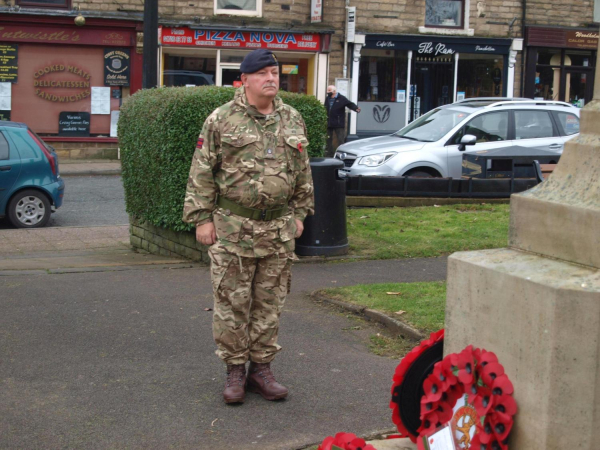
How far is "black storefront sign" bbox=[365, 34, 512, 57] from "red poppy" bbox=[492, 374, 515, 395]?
21.0 m

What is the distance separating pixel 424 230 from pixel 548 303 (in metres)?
7.13

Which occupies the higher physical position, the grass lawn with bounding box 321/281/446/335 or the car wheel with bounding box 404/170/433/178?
the car wheel with bounding box 404/170/433/178

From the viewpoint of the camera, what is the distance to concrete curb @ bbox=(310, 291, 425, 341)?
19.6ft

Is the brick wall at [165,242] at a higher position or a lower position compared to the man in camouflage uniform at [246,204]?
lower

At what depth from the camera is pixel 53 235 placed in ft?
37.2

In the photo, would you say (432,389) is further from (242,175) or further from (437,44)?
(437,44)

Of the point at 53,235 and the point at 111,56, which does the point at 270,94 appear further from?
the point at 111,56

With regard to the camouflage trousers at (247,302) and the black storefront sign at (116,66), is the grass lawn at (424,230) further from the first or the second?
the black storefront sign at (116,66)

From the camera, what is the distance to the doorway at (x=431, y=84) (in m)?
→ 24.4

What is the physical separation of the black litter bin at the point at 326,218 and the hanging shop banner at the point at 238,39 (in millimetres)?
14077

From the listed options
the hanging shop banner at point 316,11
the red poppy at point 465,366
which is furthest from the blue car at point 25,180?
the hanging shop banner at point 316,11

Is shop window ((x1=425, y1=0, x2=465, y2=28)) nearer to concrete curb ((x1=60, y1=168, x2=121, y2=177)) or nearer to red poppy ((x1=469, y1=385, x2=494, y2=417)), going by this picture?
concrete curb ((x1=60, y1=168, x2=121, y2=177))

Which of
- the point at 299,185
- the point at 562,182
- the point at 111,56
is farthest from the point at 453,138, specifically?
the point at 111,56

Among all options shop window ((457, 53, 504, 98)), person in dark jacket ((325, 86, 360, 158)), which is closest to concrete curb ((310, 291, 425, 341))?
person in dark jacket ((325, 86, 360, 158))
